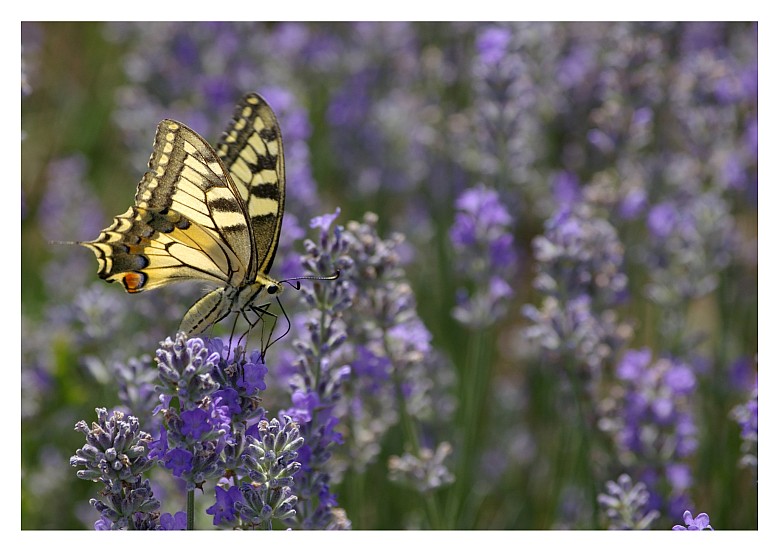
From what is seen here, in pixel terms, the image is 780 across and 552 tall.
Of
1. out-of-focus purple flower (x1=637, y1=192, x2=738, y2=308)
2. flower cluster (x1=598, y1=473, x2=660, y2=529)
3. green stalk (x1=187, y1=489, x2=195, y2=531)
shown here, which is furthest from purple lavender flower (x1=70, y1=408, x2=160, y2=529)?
out-of-focus purple flower (x1=637, y1=192, x2=738, y2=308)

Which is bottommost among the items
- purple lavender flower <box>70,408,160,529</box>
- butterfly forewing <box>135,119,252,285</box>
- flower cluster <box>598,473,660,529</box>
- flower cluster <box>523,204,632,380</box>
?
flower cluster <box>598,473,660,529</box>

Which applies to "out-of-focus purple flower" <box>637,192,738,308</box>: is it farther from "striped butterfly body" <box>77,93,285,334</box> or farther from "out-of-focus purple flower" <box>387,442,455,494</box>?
"striped butterfly body" <box>77,93,285,334</box>

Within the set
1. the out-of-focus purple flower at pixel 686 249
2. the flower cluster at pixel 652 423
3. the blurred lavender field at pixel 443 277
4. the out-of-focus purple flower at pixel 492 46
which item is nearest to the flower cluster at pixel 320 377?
the blurred lavender field at pixel 443 277

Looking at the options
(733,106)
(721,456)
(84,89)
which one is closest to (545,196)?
(733,106)

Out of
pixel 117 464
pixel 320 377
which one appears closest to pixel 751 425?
pixel 320 377

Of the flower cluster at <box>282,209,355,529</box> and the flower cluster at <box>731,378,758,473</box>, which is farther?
the flower cluster at <box>731,378,758,473</box>

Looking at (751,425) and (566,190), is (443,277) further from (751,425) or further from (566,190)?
(751,425)

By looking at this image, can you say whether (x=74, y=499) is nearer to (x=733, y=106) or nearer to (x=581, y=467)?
(x=581, y=467)
